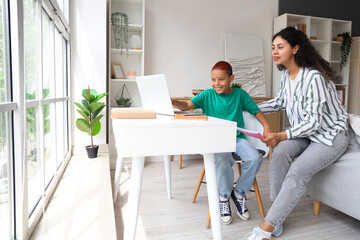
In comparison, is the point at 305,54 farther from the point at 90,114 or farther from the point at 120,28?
the point at 120,28

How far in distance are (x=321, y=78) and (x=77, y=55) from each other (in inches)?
94.1

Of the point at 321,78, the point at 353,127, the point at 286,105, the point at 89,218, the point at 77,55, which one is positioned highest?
the point at 77,55

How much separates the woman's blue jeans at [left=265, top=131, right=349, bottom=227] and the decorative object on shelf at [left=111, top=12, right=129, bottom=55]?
2357 mm

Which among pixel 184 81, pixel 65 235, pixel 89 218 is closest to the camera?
pixel 65 235

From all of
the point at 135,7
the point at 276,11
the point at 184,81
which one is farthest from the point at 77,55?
the point at 276,11

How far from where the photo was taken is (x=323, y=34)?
14.6 feet

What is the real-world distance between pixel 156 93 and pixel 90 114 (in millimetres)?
1514

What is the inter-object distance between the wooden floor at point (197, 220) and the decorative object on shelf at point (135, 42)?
1.73 meters

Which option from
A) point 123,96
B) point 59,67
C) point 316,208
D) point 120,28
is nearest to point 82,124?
point 59,67

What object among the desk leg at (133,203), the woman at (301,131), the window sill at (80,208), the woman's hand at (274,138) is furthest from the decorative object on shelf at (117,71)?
the desk leg at (133,203)

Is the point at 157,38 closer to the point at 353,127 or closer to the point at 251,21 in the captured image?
the point at 251,21

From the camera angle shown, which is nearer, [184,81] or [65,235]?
[65,235]

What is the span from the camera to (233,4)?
4156 mm

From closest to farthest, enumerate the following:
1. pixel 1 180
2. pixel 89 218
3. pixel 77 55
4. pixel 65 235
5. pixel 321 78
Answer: pixel 1 180
pixel 65 235
pixel 89 218
pixel 321 78
pixel 77 55
